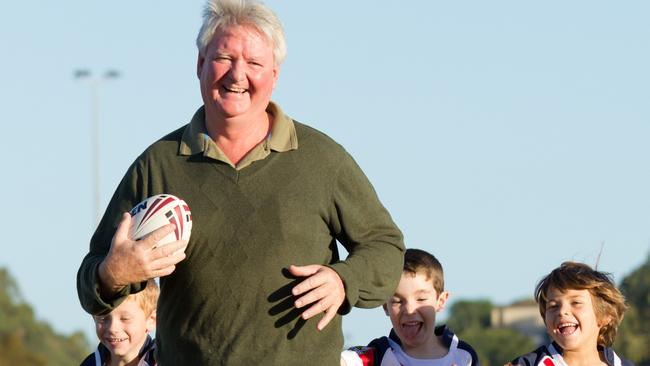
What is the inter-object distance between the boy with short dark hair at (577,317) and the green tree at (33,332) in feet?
247

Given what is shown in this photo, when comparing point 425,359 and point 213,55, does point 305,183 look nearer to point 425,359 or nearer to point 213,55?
point 213,55

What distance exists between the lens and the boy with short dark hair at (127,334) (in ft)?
36.3

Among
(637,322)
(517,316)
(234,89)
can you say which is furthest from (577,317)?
(517,316)

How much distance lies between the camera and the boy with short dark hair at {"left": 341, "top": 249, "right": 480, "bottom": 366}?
11.4 meters

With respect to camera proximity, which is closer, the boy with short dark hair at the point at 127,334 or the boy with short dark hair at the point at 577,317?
the boy with short dark hair at the point at 577,317

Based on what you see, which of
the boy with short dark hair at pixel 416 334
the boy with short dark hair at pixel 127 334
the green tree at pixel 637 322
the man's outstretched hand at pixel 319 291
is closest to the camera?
the man's outstretched hand at pixel 319 291

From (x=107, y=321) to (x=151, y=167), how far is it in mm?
3346

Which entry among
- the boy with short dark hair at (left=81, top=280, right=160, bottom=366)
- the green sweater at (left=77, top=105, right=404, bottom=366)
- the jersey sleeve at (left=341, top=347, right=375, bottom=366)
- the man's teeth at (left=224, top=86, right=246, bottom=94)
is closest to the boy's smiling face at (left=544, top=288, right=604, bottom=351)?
the jersey sleeve at (left=341, top=347, right=375, bottom=366)

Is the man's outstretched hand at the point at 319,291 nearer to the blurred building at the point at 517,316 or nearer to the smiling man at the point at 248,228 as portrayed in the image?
the smiling man at the point at 248,228

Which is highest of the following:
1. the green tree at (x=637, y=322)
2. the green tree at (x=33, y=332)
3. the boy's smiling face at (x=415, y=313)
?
the boy's smiling face at (x=415, y=313)

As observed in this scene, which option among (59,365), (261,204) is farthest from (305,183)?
(59,365)

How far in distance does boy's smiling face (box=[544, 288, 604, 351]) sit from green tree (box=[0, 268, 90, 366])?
75.4 meters

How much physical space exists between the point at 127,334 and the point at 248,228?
3.55m

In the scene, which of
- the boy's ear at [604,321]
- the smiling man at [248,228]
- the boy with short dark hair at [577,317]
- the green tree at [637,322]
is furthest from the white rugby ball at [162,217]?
the green tree at [637,322]
